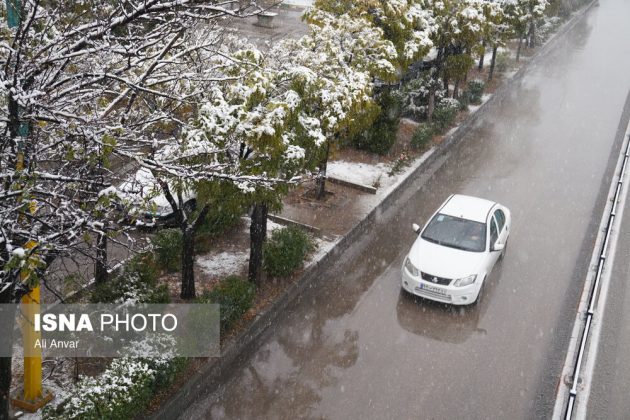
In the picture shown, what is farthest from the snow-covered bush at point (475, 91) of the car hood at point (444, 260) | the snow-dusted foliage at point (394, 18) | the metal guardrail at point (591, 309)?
the car hood at point (444, 260)

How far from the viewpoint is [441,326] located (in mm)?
11852

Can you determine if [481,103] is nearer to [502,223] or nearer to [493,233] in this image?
[502,223]

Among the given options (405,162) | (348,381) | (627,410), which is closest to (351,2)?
(405,162)

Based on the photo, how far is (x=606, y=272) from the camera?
13.6m

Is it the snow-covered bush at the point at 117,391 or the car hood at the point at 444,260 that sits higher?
the car hood at the point at 444,260

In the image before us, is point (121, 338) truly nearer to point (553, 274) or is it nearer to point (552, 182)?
point (553, 274)

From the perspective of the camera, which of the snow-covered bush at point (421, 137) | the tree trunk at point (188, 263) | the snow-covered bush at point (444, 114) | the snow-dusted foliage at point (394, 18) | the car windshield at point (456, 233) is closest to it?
the tree trunk at point (188, 263)

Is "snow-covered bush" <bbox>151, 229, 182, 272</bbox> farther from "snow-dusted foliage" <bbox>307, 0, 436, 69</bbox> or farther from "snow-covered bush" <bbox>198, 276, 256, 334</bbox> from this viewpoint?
"snow-dusted foliage" <bbox>307, 0, 436, 69</bbox>

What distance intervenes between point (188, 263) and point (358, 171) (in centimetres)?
787

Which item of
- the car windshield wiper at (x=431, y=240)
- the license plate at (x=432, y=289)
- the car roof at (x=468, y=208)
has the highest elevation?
the car roof at (x=468, y=208)

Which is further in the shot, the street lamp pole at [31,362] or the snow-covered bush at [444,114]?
the snow-covered bush at [444,114]

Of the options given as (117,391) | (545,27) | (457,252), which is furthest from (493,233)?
(545,27)

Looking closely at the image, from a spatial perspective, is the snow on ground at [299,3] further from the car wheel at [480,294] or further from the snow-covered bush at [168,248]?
the car wheel at [480,294]

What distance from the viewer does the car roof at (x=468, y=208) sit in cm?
1330
